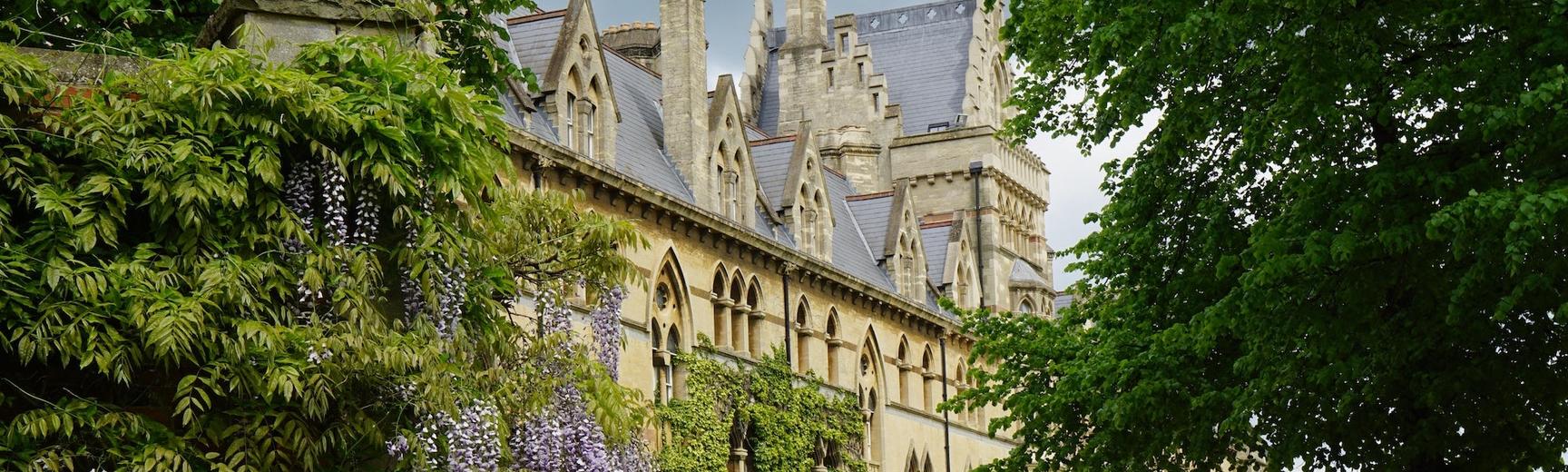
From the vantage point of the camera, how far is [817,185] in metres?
43.8

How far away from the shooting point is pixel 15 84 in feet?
30.7

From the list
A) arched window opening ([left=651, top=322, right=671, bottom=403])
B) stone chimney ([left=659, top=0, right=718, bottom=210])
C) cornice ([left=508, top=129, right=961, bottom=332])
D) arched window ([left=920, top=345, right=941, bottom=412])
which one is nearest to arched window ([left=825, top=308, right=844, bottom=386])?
cornice ([left=508, top=129, right=961, bottom=332])

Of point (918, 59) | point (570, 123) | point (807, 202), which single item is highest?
point (918, 59)

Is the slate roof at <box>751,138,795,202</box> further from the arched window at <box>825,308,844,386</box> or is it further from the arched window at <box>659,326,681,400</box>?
the arched window at <box>659,326,681,400</box>

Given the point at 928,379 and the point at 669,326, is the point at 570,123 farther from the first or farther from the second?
the point at 928,379

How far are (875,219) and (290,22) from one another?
39388 mm

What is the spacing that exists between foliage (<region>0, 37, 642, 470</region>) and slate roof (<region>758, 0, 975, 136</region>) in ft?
162

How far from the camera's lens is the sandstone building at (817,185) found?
34469 millimetres

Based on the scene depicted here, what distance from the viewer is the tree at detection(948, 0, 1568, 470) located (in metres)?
16.0

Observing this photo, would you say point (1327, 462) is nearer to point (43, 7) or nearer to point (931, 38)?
point (43, 7)

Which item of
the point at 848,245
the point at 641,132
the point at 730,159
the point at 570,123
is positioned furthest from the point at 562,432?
the point at 848,245

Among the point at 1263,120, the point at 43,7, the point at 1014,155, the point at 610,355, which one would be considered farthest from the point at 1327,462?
the point at 1014,155

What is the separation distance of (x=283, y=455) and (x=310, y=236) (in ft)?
3.73

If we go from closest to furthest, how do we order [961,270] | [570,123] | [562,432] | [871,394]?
[562,432] → [570,123] → [871,394] → [961,270]
